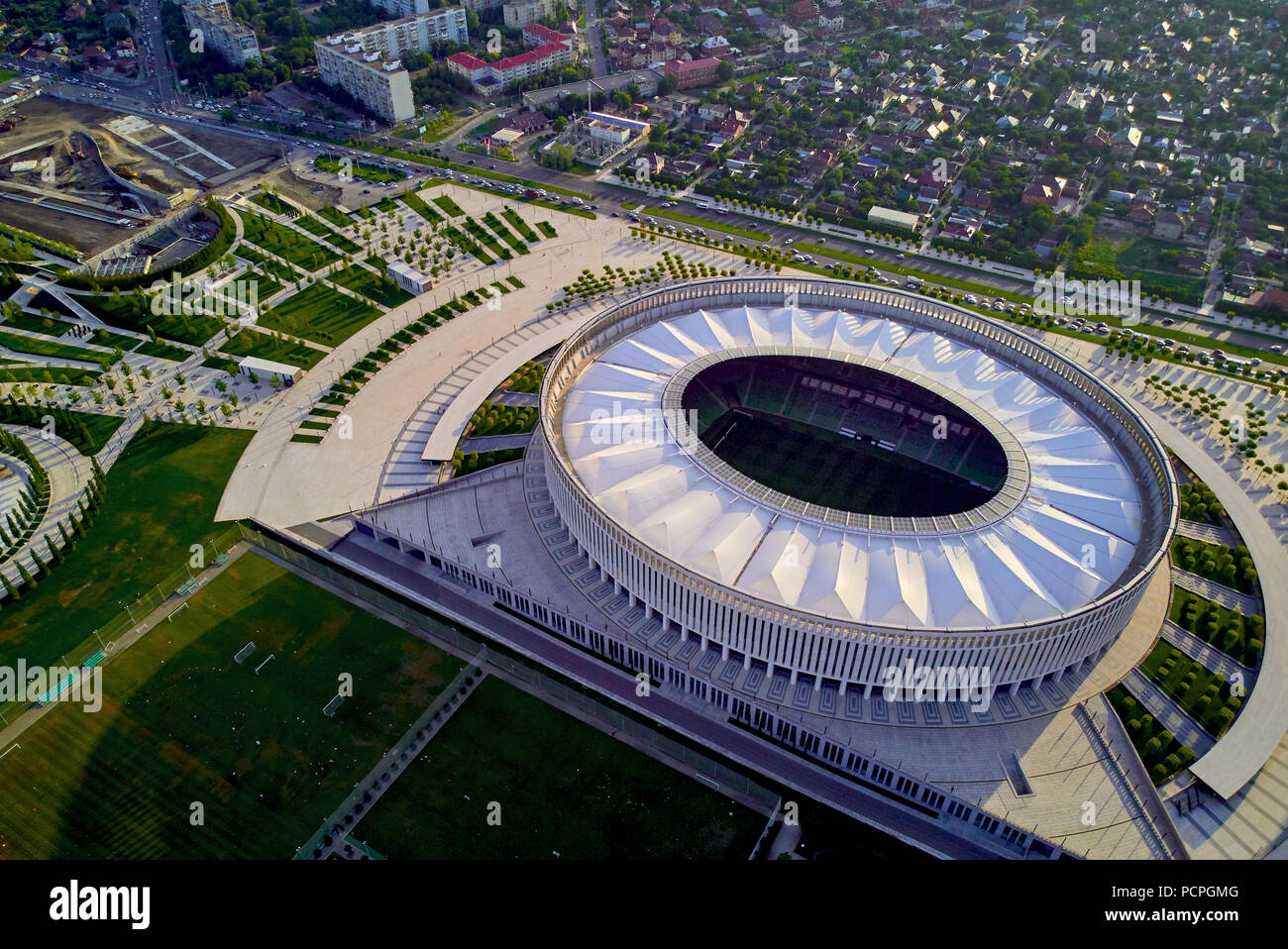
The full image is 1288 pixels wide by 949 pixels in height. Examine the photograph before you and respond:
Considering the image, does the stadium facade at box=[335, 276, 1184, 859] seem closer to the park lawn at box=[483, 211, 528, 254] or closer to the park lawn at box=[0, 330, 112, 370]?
the park lawn at box=[483, 211, 528, 254]

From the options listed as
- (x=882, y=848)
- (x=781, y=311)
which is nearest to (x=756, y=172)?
(x=781, y=311)

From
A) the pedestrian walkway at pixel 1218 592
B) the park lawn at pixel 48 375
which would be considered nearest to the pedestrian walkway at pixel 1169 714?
the pedestrian walkway at pixel 1218 592

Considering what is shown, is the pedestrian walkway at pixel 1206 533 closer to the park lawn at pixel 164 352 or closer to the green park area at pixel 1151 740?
the green park area at pixel 1151 740

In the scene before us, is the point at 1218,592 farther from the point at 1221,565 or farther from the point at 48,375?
the point at 48,375

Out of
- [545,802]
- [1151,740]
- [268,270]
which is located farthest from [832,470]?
[268,270]

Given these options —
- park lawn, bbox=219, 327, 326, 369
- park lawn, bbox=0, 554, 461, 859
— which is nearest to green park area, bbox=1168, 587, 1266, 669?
park lawn, bbox=0, 554, 461, 859
